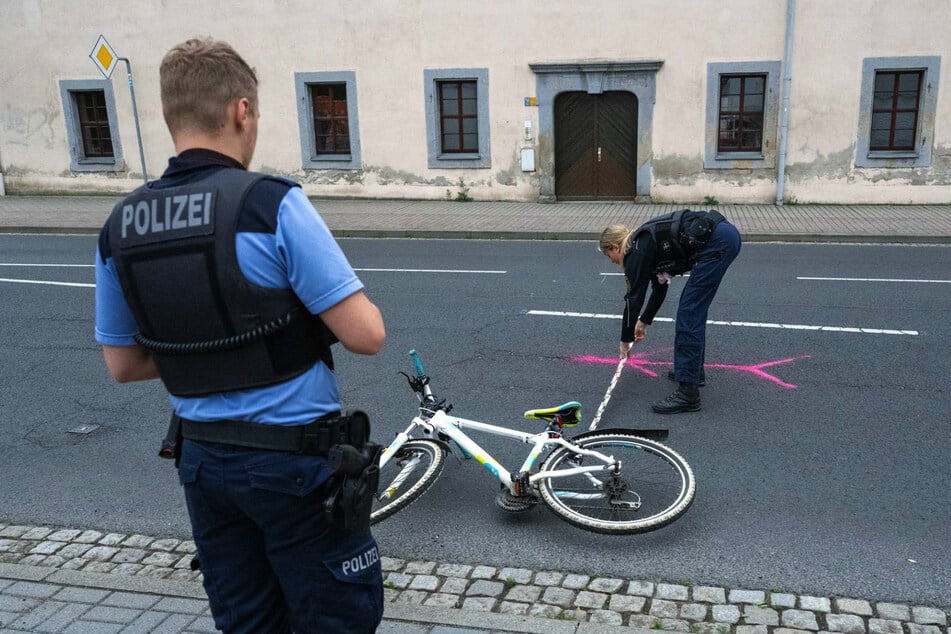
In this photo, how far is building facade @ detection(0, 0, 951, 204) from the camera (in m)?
17.4

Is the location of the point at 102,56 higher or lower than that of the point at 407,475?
higher

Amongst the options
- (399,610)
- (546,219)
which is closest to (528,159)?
(546,219)

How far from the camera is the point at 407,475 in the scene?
15.2 feet

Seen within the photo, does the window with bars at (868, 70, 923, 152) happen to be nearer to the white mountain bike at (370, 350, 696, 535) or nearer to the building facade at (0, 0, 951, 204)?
the building facade at (0, 0, 951, 204)

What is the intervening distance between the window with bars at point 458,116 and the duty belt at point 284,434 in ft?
58.4

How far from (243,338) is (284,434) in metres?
0.26

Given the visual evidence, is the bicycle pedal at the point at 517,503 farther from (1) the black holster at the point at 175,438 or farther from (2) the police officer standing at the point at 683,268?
(1) the black holster at the point at 175,438

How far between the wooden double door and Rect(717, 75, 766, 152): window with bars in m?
1.87

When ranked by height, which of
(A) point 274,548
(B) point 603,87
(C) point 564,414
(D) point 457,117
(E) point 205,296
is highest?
(B) point 603,87

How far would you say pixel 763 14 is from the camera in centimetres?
1720

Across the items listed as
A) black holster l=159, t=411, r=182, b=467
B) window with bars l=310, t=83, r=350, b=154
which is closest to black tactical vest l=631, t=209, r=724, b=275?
black holster l=159, t=411, r=182, b=467

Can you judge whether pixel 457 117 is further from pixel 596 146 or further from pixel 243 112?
pixel 243 112

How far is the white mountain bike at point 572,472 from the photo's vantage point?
4.29 meters

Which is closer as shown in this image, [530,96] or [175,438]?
[175,438]
